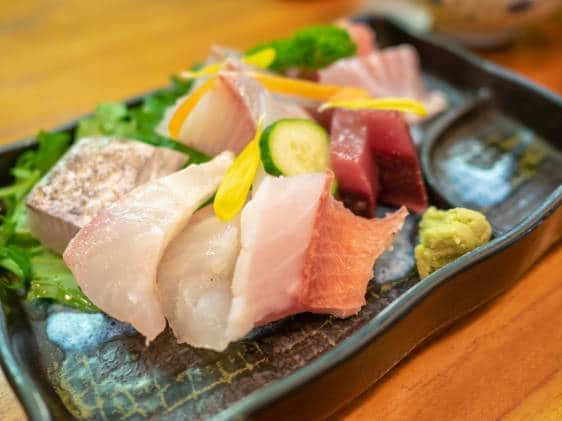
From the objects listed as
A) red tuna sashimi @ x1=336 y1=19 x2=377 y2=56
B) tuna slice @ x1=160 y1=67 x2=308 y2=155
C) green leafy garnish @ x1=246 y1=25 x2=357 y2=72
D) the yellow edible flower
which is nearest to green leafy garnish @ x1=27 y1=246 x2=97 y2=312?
the yellow edible flower

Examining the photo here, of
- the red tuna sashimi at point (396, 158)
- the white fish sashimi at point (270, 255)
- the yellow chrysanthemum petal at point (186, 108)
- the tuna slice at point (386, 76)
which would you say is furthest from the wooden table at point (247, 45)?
the yellow chrysanthemum petal at point (186, 108)

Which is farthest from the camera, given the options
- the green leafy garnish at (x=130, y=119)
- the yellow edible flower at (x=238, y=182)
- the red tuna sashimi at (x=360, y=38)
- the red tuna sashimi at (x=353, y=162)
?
the red tuna sashimi at (x=360, y=38)

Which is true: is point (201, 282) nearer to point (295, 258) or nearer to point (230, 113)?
point (295, 258)

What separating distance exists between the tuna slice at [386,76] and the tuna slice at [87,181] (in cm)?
73

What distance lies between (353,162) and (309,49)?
691 mm

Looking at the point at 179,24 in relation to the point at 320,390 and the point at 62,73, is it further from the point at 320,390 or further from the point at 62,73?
the point at 320,390

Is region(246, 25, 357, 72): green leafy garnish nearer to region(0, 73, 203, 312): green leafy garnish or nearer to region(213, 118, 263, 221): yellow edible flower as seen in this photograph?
region(0, 73, 203, 312): green leafy garnish

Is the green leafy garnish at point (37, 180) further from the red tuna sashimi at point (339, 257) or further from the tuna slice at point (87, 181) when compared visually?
the red tuna sashimi at point (339, 257)

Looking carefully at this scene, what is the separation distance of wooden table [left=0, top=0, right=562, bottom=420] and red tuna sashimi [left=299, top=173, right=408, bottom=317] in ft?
0.80

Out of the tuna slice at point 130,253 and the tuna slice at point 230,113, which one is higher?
the tuna slice at point 230,113

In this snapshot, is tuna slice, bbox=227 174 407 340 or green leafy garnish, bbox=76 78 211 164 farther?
green leafy garnish, bbox=76 78 211 164

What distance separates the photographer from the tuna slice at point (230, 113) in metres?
1.84

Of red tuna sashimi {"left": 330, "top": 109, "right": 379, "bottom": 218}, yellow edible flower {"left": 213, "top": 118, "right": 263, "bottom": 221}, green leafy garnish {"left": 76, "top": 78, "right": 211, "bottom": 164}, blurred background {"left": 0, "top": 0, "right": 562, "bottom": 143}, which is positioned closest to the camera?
yellow edible flower {"left": 213, "top": 118, "right": 263, "bottom": 221}

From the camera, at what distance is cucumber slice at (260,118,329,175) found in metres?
1.68
